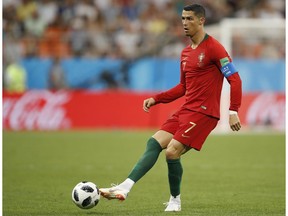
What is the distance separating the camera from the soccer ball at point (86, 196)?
8.84 m

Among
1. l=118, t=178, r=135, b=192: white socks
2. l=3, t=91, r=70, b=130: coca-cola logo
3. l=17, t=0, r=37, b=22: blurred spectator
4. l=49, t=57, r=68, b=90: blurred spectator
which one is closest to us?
l=118, t=178, r=135, b=192: white socks

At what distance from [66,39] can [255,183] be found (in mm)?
14238

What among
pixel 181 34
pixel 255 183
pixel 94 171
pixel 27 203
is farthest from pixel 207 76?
pixel 181 34

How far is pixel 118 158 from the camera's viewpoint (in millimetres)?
16609

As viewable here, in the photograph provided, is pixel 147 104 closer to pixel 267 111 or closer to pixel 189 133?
pixel 189 133

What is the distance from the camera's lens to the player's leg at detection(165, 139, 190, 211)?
9.14 metres

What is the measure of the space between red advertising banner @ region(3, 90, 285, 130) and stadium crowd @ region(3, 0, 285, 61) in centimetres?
199

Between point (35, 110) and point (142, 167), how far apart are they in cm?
1473

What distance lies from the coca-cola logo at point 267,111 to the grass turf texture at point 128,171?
1.82 meters

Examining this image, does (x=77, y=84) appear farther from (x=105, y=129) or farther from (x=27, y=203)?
(x=27, y=203)

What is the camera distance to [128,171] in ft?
46.1

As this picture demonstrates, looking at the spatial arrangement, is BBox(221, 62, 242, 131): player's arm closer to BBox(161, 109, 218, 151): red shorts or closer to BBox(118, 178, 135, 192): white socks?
BBox(161, 109, 218, 151): red shorts


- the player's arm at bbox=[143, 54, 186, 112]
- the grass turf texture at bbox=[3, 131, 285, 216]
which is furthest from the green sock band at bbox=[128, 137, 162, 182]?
the player's arm at bbox=[143, 54, 186, 112]

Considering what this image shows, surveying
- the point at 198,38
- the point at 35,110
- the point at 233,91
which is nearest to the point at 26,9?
the point at 35,110
